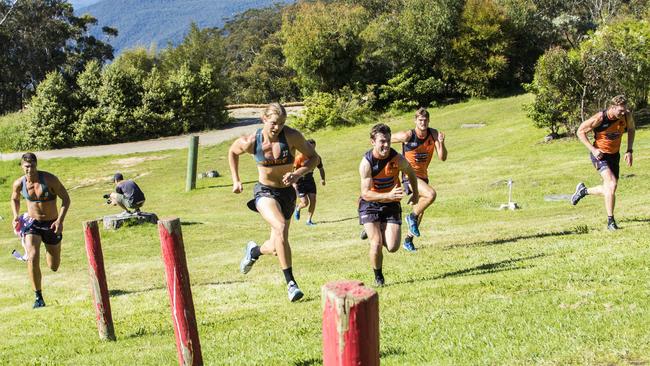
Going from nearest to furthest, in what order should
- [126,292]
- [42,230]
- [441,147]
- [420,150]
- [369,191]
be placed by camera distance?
1. [369,191]
2. [42,230]
3. [126,292]
4. [441,147]
5. [420,150]

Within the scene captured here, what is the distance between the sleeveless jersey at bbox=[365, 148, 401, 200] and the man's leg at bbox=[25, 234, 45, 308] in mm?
5044

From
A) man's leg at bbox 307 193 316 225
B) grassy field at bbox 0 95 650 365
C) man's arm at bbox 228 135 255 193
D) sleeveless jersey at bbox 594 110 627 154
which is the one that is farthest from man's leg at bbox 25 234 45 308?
sleeveless jersey at bbox 594 110 627 154

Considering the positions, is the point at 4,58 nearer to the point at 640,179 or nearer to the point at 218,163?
the point at 218,163

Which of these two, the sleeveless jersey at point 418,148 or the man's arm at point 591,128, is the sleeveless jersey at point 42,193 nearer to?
the sleeveless jersey at point 418,148

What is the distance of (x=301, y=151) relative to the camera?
834 centimetres

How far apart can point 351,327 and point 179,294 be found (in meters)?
2.89

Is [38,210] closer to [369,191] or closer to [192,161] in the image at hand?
[369,191]

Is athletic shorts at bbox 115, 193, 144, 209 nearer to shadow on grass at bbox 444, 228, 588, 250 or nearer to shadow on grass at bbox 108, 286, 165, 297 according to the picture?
shadow on grass at bbox 108, 286, 165, 297

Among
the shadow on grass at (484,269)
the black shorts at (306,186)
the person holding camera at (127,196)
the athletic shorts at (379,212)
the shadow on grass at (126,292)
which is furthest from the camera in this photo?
the person holding camera at (127,196)

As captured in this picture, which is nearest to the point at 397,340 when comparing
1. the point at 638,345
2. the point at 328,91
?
the point at 638,345

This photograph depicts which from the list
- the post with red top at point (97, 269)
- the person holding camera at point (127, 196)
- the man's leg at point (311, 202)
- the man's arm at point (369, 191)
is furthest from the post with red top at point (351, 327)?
the person holding camera at point (127, 196)

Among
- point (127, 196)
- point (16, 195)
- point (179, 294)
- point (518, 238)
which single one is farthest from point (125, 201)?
point (179, 294)

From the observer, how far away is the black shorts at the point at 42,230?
33.6 ft

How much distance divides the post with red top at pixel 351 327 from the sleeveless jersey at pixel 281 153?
566 cm
